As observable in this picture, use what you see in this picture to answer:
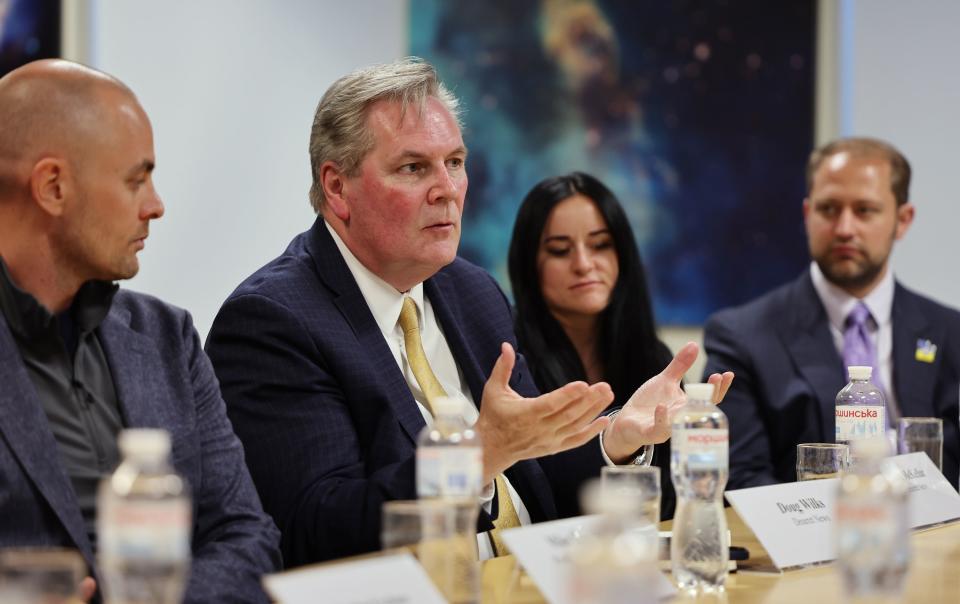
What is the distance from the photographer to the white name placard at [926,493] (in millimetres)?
2545

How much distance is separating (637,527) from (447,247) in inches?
41.1

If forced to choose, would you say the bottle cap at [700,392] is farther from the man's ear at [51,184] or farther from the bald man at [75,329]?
the man's ear at [51,184]

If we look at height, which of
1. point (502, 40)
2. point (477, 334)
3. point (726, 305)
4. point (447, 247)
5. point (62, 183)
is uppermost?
point (502, 40)

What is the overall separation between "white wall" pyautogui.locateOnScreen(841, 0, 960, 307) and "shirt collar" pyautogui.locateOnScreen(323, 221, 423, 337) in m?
3.32

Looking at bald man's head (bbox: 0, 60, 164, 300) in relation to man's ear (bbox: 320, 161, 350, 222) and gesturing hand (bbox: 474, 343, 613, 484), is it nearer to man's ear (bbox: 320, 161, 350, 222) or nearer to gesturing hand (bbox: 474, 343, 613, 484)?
gesturing hand (bbox: 474, 343, 613, 484)

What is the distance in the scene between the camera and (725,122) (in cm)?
555

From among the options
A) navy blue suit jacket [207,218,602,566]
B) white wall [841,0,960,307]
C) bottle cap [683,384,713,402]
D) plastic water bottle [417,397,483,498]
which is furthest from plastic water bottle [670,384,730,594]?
white wall [841,0,960,307]

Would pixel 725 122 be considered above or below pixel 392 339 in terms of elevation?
above

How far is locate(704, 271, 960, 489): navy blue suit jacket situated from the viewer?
3.76 metres

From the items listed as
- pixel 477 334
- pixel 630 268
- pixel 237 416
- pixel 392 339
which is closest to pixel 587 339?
pixel 630 268

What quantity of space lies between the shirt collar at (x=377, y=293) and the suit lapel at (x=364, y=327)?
1.4 inches

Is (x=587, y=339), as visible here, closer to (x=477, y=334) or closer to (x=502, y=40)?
(x=477, y=334)

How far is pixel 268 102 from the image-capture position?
457 cm

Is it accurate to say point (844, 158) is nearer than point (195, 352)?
No
